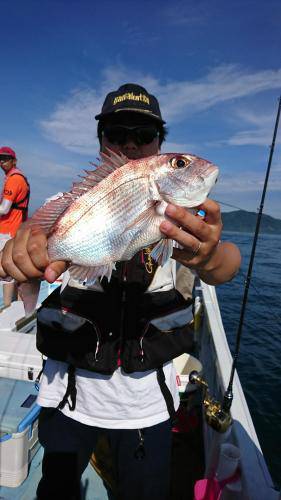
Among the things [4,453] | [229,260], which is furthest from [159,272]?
[4,453]

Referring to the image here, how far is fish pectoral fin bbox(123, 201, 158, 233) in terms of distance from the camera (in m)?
1.95

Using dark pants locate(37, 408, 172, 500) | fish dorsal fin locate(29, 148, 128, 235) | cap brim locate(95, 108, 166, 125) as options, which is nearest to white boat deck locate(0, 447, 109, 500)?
dark pants locate(37, 408, 172, 500)

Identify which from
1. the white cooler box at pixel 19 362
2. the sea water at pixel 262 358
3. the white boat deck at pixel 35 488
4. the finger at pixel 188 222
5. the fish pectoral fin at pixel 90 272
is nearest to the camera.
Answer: the finger at pixel 188 222

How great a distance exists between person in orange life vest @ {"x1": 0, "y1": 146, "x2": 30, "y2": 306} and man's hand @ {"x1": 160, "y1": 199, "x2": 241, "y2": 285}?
665cm

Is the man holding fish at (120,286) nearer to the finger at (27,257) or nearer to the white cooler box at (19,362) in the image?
the finger at (27,257)

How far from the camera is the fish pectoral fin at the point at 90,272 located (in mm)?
2033

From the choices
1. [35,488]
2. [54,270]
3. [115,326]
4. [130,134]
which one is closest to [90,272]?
[54,270]

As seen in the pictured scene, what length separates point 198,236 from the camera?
1.86m

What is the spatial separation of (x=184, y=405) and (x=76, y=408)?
2538mm

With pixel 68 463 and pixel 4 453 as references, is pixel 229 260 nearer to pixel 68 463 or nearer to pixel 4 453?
pixel 68 463

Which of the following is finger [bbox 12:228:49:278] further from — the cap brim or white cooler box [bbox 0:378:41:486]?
white cooler box [bbox 0:378:41:486]

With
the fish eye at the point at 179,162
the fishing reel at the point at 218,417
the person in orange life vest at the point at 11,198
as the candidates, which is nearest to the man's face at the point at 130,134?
the fish eye at the point at 179,162

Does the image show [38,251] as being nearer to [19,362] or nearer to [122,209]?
[122,209]

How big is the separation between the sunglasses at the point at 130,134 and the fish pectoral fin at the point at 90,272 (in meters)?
1.14
